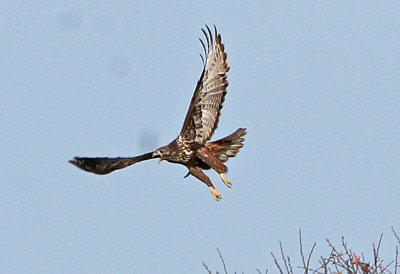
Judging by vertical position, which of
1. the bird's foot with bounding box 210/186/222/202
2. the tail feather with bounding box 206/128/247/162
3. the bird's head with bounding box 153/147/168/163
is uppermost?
the tail feather with bounding box 206/128/247/162

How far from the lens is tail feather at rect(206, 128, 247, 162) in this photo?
11.0 metres

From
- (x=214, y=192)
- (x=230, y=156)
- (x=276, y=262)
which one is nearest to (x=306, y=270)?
(x=276, y=262)

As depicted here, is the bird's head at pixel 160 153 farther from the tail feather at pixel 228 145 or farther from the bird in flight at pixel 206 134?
the tail feather at pixel 228 145

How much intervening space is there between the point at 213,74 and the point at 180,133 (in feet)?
2.76

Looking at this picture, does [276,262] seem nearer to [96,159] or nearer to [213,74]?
[96,159]

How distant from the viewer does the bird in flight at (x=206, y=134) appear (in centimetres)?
1061

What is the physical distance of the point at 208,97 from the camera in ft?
35.7

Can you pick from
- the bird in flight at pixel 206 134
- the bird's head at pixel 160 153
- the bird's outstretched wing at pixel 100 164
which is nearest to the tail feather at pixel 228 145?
the bird in flight at pixel 206 134

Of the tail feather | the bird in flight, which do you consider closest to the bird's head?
the bird in flight

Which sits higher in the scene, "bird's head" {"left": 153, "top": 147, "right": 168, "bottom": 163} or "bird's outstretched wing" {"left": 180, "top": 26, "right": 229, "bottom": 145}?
"bird's outstretched wing" {"left": 180, "top": 26, "right": 229, "bottom": 145}

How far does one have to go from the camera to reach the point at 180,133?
35.8 ft

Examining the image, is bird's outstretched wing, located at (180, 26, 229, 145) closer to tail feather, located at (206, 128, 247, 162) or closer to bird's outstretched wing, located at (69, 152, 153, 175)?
tail feather, located at (206, 128, 247, 162)

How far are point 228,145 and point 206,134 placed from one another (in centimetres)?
33

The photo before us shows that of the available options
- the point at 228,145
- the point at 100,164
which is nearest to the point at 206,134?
the point at 228,145
